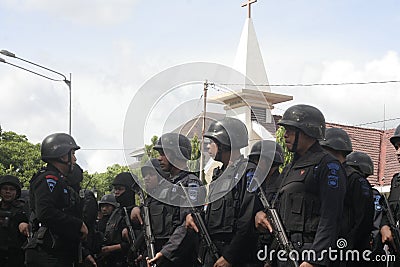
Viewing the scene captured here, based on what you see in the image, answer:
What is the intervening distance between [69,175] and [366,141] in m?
16.8

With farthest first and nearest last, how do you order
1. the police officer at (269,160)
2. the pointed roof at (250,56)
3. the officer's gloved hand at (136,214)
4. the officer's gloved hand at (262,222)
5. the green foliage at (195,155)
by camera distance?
the pointed roof at (250,56) → the officer's gloved hand at (136,214) → the green foliage at (195,155) → the police officer at (269,160) → the officer's gloved hand at (262,222)

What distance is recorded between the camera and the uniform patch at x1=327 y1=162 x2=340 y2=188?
509 cm

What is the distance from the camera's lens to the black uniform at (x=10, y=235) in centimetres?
830

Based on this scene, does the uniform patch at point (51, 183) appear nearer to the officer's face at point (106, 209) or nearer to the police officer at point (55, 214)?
the police officer at point (55, 214)

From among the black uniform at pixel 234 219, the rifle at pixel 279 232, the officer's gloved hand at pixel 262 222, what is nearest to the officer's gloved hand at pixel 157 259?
the black uniform at pixel 234 219

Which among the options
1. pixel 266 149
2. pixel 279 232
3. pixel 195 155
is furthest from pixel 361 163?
pixel 279 232

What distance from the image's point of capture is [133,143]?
6242mm

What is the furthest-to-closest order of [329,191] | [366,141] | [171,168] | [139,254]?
[366,141], [139,254], [171,168], [329,191]

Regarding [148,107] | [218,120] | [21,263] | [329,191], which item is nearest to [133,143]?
[148,107]

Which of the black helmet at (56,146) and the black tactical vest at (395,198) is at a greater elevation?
the black helmet at (56,146)

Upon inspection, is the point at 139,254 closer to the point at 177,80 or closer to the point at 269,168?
the point at 269,168

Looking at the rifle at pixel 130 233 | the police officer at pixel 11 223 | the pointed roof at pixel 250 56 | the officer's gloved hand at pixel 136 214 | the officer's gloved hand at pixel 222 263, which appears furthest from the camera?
the pointed roof at pixel 250 56

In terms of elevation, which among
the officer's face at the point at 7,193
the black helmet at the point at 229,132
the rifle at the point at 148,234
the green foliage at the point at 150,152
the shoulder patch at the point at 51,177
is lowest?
the rifle at the point at 148,234

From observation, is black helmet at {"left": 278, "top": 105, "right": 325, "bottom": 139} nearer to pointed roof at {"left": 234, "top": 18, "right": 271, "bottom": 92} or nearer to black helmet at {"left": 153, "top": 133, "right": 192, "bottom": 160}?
black helmet at {"left": 153, "top": 133, "right": 192, "bottom": 160}
